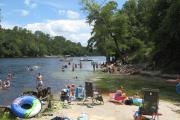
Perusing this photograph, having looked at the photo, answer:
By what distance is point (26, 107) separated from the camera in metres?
21.3

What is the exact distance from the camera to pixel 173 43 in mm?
50594

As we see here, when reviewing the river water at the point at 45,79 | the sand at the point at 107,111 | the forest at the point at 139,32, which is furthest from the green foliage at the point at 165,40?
the sand at the point at 107,111

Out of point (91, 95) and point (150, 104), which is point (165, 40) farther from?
point (150, 104)

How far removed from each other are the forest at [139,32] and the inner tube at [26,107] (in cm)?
2661

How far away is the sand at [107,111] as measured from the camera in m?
20.3

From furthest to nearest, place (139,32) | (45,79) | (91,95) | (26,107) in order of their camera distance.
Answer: (139,32) < (45,79) < (91,95) < (26,107)

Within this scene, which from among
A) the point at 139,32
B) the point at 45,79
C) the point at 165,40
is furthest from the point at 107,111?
the point at 139,32

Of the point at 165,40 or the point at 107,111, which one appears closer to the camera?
the point at 107,111

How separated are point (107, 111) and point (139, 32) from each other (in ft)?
229

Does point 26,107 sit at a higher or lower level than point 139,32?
lower

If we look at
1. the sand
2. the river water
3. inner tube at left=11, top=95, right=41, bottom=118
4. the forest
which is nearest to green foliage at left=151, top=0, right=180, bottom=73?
the forest

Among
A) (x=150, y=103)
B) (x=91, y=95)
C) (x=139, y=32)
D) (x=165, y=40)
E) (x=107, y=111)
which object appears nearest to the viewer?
(x=150, y=103)

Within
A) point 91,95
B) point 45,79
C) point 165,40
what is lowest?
point 45,79

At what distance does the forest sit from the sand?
22179 mm
